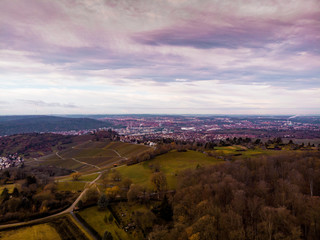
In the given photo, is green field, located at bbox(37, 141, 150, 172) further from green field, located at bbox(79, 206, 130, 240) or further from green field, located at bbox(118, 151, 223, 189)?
green field, located at bbox(79, 206, 130, 240)

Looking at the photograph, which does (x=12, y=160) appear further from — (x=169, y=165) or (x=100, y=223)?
(x=100, y=223)

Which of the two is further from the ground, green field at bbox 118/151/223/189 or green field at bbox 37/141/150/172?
green field at bbox 118/151/223/189

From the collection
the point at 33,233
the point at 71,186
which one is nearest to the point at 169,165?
the point at 71,186

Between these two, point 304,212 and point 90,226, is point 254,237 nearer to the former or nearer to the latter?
point 304,212

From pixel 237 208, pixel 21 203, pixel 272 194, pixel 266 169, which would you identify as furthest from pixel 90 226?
pixel 266 169

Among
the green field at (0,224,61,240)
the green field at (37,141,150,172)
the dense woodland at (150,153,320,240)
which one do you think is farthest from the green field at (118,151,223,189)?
the green field at (0,224,61,240)
